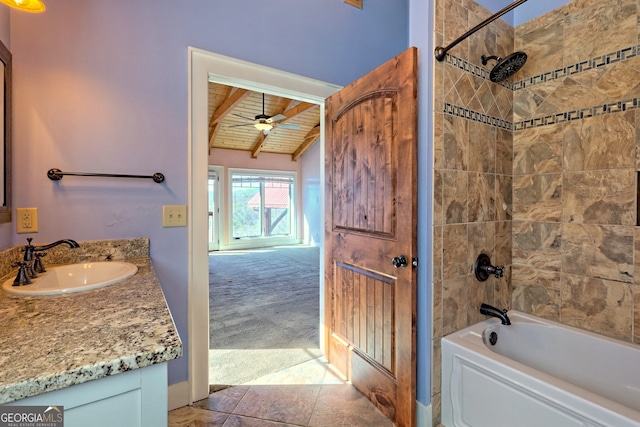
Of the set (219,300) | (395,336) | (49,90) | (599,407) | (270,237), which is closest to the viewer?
(599,407)

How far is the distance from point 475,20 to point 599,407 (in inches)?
80.3

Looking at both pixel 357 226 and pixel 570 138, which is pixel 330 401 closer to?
pixel 357 226

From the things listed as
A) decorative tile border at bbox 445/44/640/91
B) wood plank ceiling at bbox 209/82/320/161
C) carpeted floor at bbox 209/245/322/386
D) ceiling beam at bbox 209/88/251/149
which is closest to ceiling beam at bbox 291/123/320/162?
wood plank ceiling at bbox 209/82/320/161

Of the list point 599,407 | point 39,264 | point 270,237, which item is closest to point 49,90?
point 39,264

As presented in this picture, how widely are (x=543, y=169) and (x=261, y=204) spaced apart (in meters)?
7.25

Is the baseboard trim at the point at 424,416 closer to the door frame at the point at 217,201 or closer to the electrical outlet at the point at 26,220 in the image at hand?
the electrical outlet at the point at 26,220

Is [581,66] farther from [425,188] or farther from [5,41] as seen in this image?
[5,41]

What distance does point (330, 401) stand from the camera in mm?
1848

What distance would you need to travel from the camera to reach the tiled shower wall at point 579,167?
63.9 inches

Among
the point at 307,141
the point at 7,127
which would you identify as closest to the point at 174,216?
the point at 7,127

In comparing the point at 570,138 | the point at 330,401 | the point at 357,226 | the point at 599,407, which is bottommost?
the point at 330,401

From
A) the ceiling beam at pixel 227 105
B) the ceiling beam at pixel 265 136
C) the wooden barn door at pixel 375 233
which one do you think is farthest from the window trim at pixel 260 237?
the wooden barn door at pixel 375 233

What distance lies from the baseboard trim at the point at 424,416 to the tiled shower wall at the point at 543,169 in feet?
0.18

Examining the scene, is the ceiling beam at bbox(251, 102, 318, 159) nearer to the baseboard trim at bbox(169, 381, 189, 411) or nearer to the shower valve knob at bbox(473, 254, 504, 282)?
the shower valve knob at bbox(473, 254, 504, 282)
